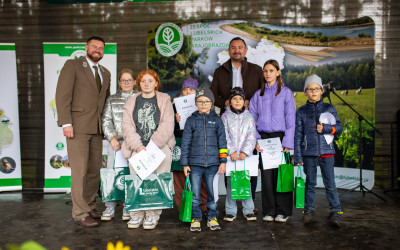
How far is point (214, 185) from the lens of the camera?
3717mm

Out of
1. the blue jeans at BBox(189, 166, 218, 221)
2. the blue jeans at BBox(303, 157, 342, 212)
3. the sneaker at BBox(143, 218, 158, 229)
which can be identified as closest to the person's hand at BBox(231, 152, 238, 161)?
the blue jeans at BBox(189, 166, 218, 221)

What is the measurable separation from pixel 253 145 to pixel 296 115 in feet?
1.82

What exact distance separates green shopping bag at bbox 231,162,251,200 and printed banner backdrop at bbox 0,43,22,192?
3.41m

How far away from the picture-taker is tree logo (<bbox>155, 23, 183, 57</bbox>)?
5.32 metres

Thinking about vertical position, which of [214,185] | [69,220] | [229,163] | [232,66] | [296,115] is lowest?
[69,220]

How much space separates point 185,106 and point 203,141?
1.76ft

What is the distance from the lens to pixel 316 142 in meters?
3.53

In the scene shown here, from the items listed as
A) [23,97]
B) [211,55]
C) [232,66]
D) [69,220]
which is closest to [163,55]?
[211,55]

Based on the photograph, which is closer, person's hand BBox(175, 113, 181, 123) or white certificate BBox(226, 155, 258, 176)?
white certificate BBox(226, 155, 258, 176)

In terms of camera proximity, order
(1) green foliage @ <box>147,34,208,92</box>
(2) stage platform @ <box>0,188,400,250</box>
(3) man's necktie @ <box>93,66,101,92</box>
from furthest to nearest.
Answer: (1) green foliage @ <box>147,34,208,92</box>
(3) man's necktie @ <box>93,66,101,92</box>
(2) stage platform @ <box>0,188,400,250</box>

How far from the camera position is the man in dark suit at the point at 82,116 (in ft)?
11.7

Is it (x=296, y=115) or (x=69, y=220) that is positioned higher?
(x=296, y=115)

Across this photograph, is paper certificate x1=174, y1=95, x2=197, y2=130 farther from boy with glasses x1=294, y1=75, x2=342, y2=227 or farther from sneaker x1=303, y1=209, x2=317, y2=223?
sneaker x1=303, y1=209, x2=317, y2=223

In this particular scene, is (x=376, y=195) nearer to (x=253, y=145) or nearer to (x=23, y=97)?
(x=253, y=145)
